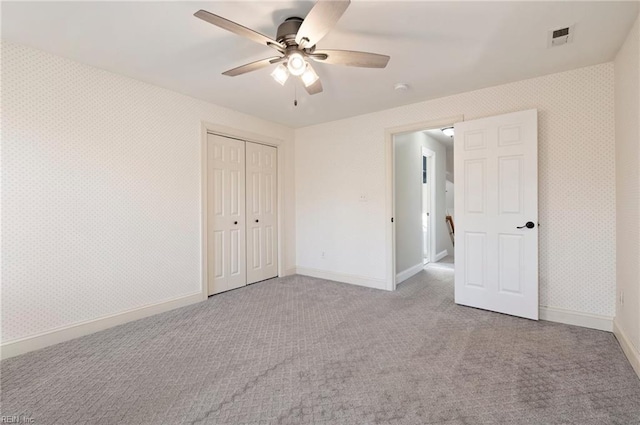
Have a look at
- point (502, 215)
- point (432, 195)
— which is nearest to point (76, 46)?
point (502, 215)

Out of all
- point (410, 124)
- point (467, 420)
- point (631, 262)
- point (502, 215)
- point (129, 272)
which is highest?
point (410, 124)

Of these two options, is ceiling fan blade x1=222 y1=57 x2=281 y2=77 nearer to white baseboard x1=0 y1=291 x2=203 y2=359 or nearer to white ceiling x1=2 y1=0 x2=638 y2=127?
white ceiling x1=2 y1=0 x2=638 y2=127

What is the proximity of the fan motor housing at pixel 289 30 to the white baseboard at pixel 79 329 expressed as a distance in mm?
2935

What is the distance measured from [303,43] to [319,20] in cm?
30

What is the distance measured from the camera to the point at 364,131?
426cm

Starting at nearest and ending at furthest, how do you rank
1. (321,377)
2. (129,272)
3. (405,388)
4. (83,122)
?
(405,388) < (321,377) < (83,122) < (129,272)

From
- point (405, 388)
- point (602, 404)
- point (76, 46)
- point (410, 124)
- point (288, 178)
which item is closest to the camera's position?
point (602, 404)

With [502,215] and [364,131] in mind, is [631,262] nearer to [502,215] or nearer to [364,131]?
[502,215]

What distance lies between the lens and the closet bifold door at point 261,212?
173 inches

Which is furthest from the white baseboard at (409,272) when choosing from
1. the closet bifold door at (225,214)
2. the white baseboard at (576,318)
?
the closet bifold door at (225,214)

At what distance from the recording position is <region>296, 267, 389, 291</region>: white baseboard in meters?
4.16

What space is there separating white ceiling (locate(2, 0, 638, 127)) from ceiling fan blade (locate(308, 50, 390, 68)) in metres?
0.26

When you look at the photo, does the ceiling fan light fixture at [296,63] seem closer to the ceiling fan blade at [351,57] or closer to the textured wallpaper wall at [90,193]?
the ceiling fan blade at [351,57]

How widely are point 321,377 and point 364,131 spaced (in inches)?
129
